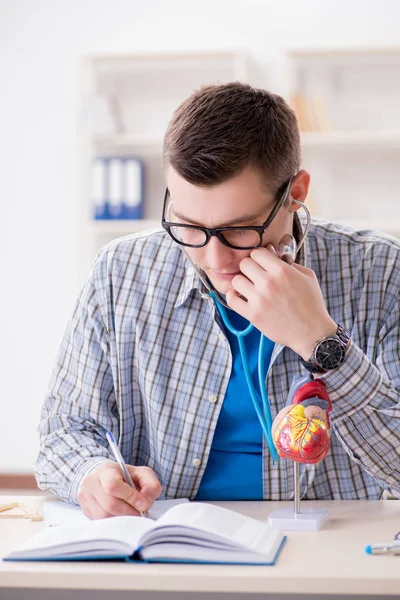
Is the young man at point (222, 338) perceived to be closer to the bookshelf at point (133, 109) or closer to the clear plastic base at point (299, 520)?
the clear plastic base at point (299, 520)

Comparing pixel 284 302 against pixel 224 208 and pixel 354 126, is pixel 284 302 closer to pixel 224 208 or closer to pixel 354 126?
pixel 224 208

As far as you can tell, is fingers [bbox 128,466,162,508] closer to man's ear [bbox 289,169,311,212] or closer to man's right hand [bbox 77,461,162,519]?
man's right hand [bbox 77,461,162,519]

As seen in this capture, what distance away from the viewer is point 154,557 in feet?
3.21

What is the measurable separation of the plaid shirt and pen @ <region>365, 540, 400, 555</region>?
0.40 meters

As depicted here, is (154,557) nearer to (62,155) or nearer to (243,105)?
(243,105)

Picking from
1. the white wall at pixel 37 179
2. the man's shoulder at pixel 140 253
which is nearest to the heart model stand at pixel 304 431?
the man's shoulder at pixel 140 253

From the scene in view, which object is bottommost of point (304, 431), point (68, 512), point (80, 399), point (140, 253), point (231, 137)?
point (68, 512)

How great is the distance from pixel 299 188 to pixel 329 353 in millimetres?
335

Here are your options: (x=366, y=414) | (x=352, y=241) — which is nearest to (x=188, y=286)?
(x=352, y=241)

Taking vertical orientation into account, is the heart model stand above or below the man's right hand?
above

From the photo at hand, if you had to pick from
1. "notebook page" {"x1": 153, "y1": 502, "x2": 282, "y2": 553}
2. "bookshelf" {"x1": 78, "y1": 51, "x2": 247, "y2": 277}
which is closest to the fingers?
"notebook page" {"x1": 153, "y1": 502, "x2": 282, "y2": 553}

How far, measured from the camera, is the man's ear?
138cm

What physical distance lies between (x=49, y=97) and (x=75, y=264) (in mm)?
884

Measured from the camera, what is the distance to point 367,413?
131 cm
